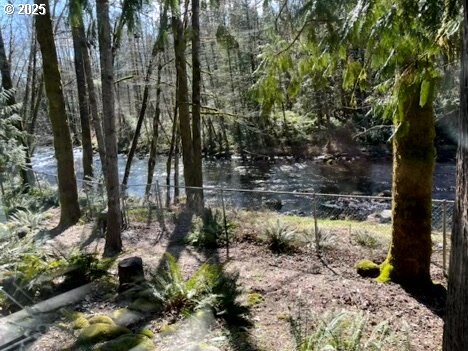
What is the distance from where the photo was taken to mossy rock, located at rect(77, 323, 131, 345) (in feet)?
12.3

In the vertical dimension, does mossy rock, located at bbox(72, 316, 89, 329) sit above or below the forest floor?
above

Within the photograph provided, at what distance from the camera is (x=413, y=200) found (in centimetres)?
519

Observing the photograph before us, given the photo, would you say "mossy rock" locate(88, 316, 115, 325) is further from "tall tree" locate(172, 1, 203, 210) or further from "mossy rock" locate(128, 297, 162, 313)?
"tall tree" locate(172, 1, 203, 210)

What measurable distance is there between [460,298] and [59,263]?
5.03m

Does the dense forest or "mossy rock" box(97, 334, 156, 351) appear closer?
the dense forest

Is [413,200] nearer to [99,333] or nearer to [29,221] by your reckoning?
[99,333]

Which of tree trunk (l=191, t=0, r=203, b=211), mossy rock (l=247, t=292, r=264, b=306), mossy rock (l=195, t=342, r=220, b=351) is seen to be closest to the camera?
mossy rock (l=195, t=342, r=220, b=351)

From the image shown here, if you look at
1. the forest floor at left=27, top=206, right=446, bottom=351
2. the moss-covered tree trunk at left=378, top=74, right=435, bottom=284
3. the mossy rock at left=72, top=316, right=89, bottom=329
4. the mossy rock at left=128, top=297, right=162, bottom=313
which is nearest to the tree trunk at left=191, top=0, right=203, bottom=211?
the forest floor at left=27, top=206, right=446, bottom=351

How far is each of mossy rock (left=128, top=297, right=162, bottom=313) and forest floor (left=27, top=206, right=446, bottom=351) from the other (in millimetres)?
140

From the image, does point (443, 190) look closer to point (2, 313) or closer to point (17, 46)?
point (2, 313)

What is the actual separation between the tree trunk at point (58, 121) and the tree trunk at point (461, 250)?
830 centimetres

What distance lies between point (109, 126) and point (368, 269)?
15.5ft

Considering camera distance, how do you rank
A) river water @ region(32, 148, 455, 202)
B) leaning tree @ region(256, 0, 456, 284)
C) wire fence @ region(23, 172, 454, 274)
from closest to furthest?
leaning tree @ region(256, 0, 456, 284) < wire fence @ region(23, 172, 454, 274) < river water @ region(32, 148, 455, 202)

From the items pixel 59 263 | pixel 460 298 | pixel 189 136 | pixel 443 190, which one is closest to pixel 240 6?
pixel 189 136
